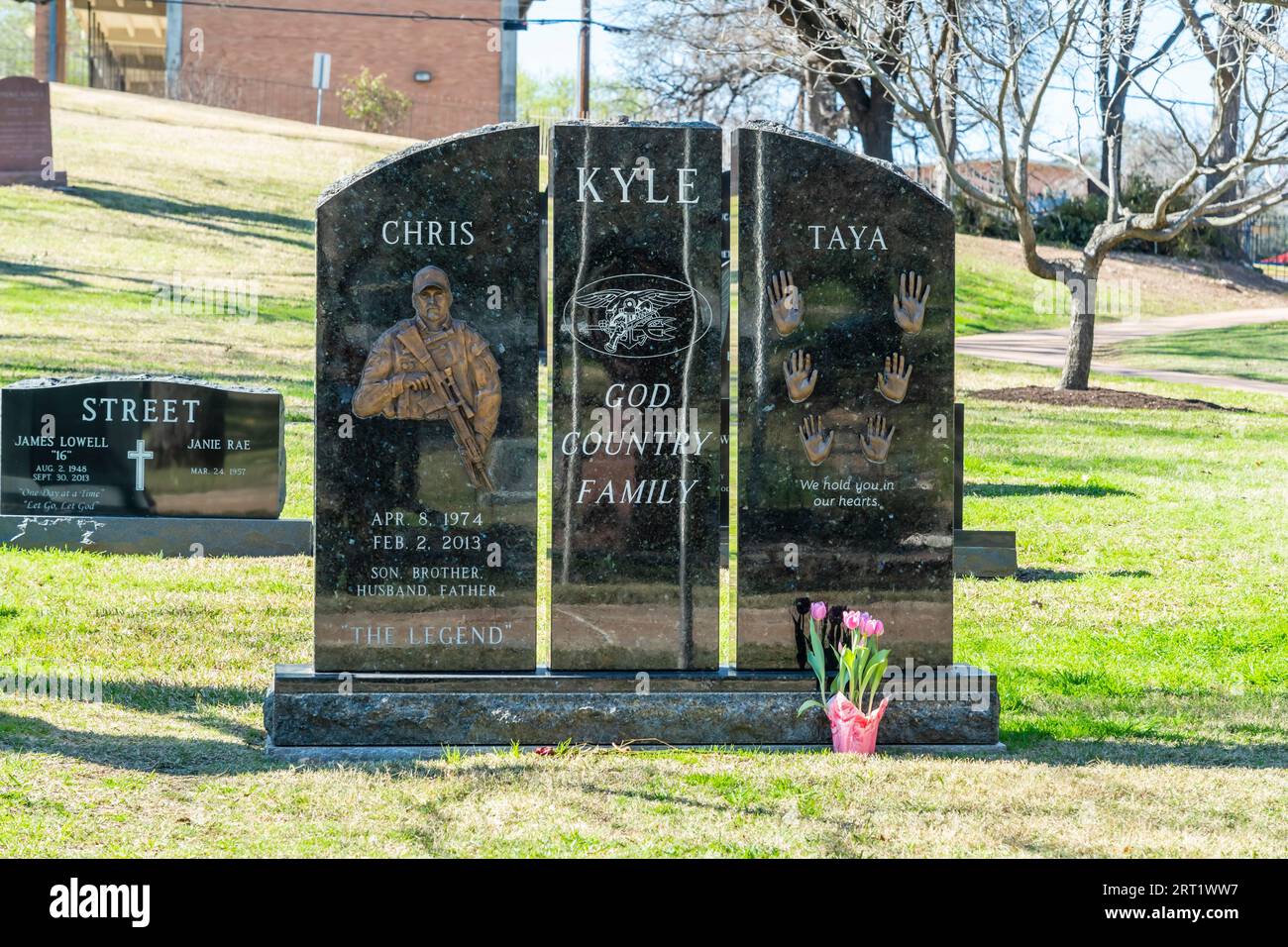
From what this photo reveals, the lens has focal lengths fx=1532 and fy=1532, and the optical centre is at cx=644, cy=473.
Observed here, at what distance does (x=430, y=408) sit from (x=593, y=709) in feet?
4.97

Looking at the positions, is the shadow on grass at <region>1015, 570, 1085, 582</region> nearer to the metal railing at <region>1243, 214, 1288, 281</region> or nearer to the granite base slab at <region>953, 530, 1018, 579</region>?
the granite base slab at <region>953, 530, 1018, 579</region>

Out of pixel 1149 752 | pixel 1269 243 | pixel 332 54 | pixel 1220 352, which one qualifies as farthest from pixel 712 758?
pixel 1269 243

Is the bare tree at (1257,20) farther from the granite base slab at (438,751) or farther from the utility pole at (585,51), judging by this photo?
the utility pole at (585,51)

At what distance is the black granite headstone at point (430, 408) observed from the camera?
22.0ft

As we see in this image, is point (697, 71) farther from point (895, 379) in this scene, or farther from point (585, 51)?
point (895, 379)

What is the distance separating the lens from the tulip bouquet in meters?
6.67

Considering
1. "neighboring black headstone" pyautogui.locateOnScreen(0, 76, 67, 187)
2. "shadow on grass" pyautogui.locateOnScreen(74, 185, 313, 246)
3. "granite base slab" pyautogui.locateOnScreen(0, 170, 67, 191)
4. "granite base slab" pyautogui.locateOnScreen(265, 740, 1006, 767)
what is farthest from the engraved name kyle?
"granite base slab" pyautogui.locateOnScreen(0, 170, 67, 191)

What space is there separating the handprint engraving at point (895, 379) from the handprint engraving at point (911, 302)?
5.8 inches

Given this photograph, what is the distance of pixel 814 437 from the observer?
6.93 meters

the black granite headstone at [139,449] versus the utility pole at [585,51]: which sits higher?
the utility pole at [585,51]

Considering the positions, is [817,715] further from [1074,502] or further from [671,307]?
[1074,502]

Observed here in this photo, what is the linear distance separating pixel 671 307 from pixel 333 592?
6.45 feet

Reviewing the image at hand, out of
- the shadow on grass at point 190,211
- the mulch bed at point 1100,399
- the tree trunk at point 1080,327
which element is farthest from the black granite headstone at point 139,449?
the shadow on grass at point 190,211

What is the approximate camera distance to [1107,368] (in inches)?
1000
